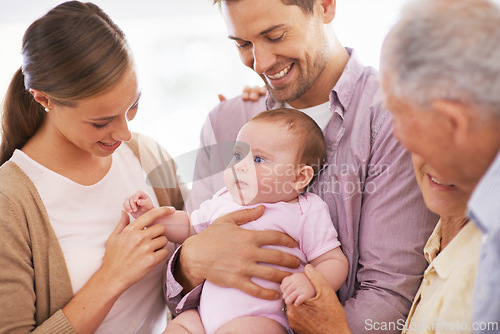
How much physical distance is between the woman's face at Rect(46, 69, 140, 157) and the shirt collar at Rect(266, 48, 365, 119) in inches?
24.7

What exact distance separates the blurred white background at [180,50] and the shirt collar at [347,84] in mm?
305

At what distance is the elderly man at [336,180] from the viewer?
4.01 ft

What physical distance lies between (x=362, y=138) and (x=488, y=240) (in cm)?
64

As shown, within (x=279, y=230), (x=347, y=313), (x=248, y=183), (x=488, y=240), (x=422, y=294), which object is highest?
(x=488, y=240)

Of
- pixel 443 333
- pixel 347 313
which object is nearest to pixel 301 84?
pixel 347 313

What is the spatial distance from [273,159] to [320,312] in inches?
17.6

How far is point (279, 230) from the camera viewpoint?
4.16ft

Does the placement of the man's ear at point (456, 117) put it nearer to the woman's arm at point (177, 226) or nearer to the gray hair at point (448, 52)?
the gray hair at point (448, 52)

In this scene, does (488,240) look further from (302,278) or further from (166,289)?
(166,289)

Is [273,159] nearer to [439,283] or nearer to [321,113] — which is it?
[321,113]

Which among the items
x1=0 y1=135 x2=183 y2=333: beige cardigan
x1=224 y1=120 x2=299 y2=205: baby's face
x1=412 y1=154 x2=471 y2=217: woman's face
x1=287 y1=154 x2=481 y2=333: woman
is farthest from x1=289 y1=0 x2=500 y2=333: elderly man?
x1=0 y1=135 x2=183 y2=333: beige cardigan

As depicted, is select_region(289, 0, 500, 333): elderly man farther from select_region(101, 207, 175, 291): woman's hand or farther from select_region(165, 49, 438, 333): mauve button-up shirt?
select_region(101, 207, 175, 291): woman's hand

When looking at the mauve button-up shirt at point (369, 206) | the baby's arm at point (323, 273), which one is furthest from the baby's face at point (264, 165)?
the baby's arm at point (323, 273)

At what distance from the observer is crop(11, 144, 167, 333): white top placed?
1284mm
